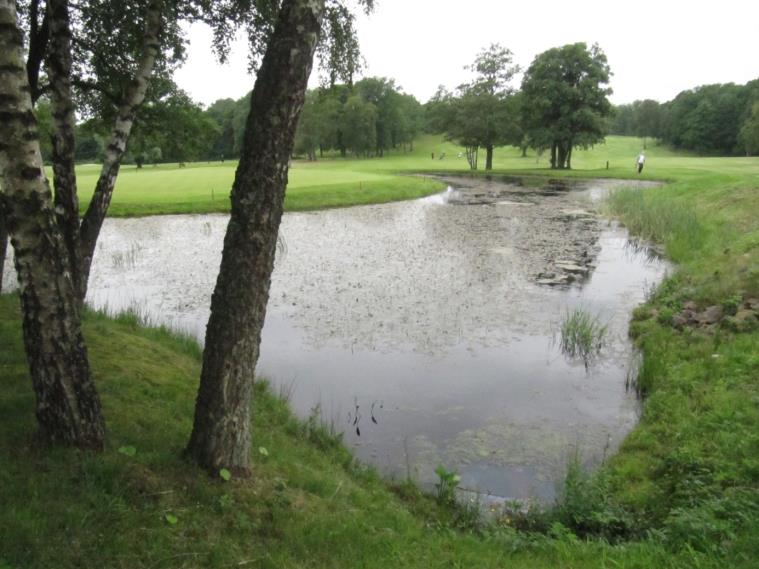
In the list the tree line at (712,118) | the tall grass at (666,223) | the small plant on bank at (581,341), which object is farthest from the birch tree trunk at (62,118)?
the tree line at (712,118)

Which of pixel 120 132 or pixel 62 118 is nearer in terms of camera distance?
pixel 62 118

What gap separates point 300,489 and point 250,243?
7.89 ft

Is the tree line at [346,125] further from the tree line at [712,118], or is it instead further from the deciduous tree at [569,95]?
the tree line at [712,118]

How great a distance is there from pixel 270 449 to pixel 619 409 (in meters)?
5.53

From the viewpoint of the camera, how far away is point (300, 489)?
17.7 feet

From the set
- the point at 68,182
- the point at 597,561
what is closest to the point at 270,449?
the point at 597,561

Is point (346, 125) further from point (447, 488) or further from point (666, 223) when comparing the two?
point (447, 488)

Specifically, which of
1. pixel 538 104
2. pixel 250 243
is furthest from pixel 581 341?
pixel 538 104

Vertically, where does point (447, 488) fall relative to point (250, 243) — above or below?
below

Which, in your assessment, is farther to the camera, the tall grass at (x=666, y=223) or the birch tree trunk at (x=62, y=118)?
the tall grass at (x=666, y=223)

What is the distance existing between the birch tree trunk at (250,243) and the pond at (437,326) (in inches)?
114

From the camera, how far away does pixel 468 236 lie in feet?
79.6

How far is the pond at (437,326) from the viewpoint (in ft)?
26.2

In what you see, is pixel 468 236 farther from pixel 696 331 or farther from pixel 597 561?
pixel 597 561
